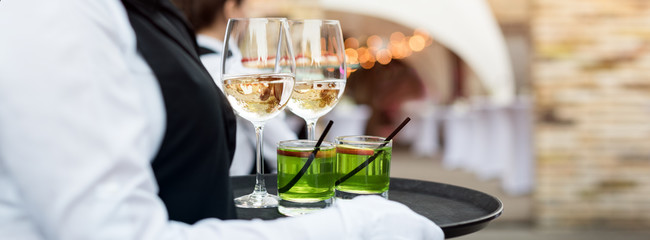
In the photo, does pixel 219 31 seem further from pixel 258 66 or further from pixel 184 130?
pixel 184 130

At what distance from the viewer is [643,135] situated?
4.48 meters

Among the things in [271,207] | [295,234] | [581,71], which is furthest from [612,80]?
[295,234]

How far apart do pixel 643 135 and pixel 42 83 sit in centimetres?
463

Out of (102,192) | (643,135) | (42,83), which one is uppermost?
(42,83)

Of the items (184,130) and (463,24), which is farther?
(463,24)

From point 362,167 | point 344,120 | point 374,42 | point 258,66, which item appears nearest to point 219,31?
point 258,66

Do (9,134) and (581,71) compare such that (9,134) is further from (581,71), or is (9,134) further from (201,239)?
(581,71)

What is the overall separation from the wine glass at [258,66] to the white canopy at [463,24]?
860 centimetres

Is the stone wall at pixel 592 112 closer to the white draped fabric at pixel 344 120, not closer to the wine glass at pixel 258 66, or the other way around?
the wine glass at pixel 258 66

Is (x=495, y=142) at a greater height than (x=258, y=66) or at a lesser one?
lesser

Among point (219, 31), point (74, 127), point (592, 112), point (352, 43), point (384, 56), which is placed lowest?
point (592, 112)

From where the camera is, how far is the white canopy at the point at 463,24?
9.72 meters

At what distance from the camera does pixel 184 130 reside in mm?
756

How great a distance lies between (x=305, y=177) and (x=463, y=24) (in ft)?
30.3
